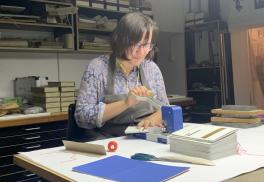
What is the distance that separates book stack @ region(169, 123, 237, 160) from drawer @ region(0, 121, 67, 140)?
72.2 inches

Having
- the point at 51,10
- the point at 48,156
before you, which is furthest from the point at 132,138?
the point at 51,10

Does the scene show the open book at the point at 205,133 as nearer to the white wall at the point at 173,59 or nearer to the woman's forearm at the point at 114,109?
the woman's forearm at the point at 114,109

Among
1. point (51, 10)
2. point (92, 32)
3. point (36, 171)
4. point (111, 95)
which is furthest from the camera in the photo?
point (92, 32)

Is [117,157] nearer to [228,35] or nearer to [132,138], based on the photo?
[132,138]

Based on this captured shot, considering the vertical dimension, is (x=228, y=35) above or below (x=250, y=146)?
above

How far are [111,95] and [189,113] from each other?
2.62 m

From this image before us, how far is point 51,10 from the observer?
3.30m

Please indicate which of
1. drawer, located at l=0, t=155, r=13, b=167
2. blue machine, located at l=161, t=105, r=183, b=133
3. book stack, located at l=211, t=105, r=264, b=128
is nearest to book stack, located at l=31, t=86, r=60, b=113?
drawer, located at l=0, t=155, r=13, b=167

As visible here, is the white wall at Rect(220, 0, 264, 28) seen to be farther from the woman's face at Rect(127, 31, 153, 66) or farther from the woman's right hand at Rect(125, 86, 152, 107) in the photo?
the woman's right hand at Rect(125, 86, 152, 107)

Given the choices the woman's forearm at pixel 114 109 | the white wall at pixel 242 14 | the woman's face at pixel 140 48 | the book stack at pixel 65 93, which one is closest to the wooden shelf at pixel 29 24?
the book stack at pixel 65 93

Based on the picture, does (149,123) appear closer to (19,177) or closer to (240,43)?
(19,177)

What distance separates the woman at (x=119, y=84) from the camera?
1719mm

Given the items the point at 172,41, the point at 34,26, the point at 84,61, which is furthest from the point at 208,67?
the point at 34,26

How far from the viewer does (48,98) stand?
3.08 meters
